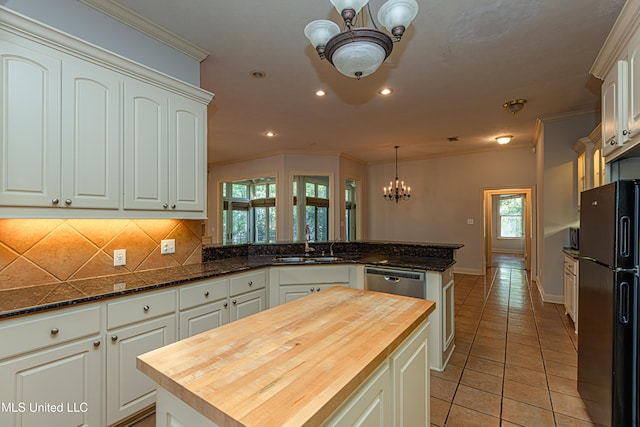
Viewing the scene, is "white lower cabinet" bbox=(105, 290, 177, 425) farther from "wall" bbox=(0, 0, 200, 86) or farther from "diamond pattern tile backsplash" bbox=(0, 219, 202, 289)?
"wall" bbox=(0, 0, 200, 86)

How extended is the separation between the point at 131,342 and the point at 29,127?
54.7 inches

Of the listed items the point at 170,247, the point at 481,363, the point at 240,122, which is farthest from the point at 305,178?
the point at 481,363

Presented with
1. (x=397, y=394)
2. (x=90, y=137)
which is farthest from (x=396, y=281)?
(x=90, y=137)

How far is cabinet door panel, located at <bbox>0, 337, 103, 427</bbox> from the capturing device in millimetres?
1434

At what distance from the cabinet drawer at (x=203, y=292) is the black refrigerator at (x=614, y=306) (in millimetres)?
2535

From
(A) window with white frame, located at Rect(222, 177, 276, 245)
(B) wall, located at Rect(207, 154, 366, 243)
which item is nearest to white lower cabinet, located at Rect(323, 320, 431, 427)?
(B) wall, located at Rect(207, 154, 366, 243)

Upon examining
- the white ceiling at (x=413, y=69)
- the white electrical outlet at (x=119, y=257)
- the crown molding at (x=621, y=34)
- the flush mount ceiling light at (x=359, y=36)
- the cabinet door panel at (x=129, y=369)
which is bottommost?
the cabinet door panel at (x=129, y=369)

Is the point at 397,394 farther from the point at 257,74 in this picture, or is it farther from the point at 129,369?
the point at 257,74

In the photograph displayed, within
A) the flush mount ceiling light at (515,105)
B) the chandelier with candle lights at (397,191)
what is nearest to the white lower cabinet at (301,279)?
the flush mount ceiling light at (515,105)

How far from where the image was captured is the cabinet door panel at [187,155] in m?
2.36

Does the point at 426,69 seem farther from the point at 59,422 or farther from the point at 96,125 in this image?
the point at 59,422

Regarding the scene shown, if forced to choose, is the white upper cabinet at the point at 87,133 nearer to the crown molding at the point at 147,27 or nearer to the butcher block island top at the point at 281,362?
the crown molding at the point at 147,27

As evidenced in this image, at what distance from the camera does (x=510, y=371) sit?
2.57 m

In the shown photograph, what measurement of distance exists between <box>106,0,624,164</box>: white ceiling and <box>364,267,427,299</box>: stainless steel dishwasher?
197cm
